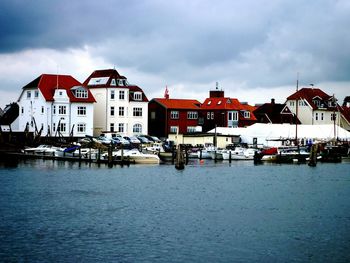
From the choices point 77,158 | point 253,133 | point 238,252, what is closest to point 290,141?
point 253,133

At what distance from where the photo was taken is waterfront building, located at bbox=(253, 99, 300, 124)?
141 meters

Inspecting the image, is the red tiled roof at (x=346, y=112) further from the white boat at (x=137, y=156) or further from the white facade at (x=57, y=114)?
the white boat at (x=137, y=156)

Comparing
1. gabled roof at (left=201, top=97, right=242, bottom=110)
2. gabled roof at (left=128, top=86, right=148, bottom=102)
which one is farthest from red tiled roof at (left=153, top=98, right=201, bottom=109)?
gabled roof at (left=128, top=86, right=148, bottom=102)

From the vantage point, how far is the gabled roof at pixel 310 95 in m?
144

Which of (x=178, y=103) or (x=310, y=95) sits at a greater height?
(x=310, y=95)

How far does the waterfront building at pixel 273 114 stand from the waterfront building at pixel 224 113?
7.04m

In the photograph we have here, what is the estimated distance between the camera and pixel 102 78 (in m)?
121

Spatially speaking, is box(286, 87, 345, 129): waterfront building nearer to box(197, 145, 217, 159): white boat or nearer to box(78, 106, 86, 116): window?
box(197, 145, 217, 159): white boat

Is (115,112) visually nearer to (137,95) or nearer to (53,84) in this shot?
(137,95)

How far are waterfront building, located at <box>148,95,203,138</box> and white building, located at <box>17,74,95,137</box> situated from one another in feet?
51.3

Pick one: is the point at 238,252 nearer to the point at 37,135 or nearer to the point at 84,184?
the point at 84,184

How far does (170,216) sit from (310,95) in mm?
102744

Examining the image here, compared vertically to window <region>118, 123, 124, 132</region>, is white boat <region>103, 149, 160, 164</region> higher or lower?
lower

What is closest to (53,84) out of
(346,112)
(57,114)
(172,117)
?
(57,114)
